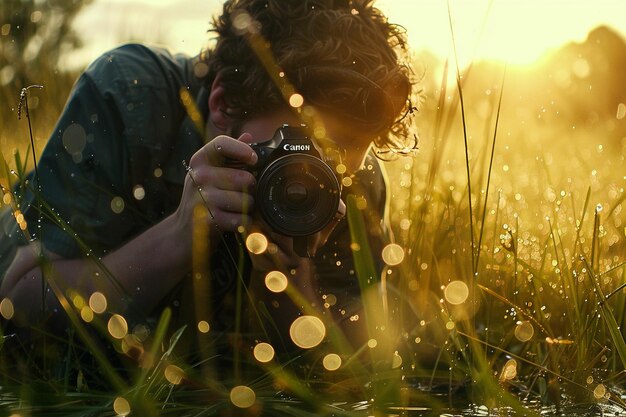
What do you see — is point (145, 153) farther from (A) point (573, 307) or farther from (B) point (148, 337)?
(A) point (573, 307)

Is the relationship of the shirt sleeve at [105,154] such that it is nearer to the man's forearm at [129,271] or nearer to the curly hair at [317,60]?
the man's forearm at [129,271]

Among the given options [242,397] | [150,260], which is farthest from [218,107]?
[242,397]

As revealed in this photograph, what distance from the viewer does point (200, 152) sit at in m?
1.59

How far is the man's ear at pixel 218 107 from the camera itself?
1880 millimetres

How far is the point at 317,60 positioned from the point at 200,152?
0.38 metres

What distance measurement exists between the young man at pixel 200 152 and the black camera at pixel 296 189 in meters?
0.04

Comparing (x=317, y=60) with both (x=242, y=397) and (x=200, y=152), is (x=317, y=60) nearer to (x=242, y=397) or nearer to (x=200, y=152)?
(x=200, y=152)

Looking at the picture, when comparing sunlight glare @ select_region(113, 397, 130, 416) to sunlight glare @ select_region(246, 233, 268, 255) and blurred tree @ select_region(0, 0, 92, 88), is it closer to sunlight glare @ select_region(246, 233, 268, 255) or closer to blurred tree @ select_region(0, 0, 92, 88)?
sunlight glare @ select_region(246, 233, 268, 255)

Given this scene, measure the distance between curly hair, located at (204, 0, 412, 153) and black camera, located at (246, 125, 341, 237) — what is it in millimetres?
278

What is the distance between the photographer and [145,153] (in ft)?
6.09

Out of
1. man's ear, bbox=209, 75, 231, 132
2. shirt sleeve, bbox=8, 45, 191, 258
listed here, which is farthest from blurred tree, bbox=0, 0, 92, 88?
man's ear, bbox=209, 75, 231, 132

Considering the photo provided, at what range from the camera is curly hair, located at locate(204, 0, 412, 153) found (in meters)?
1.78

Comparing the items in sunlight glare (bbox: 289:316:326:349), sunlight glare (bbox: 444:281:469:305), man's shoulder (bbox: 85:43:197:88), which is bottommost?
sunlight glare (bbox: 289:316:326:349)

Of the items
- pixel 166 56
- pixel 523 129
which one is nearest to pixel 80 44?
pixel 523 129
